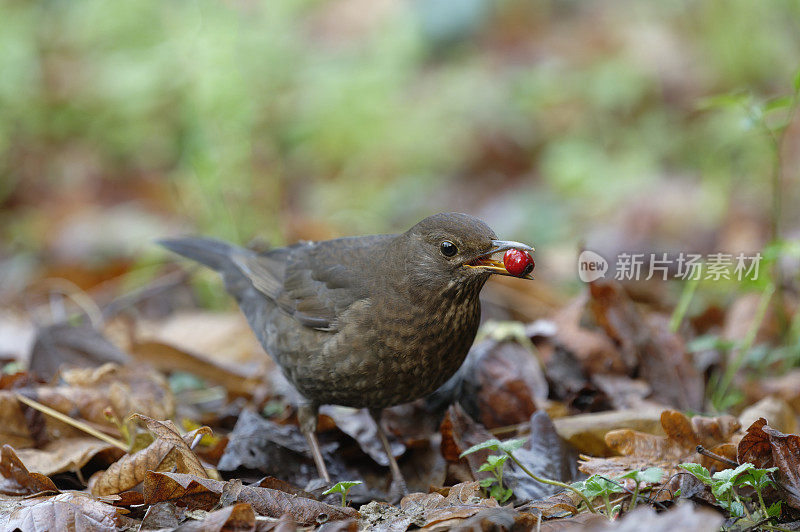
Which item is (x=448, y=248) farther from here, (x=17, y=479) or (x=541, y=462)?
(x=17, y=479)

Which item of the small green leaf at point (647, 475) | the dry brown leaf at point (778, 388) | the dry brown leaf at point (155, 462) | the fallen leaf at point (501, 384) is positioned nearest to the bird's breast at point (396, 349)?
the fallen leaf at point (501, 384)

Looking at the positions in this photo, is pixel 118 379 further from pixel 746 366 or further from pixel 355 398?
pixel 746 366

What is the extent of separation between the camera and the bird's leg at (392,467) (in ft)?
12.5

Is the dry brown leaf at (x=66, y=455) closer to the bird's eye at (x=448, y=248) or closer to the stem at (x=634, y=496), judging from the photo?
the bird's eye at (x=448, y=248)

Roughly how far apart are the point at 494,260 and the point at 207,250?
214 cm

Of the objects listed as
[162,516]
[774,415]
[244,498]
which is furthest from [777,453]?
[162,516]

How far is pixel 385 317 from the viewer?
385 centimetres

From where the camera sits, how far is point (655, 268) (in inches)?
256

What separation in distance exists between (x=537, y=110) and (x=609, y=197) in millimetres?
2718

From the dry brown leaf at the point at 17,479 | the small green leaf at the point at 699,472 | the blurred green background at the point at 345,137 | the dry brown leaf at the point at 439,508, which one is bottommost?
the dry brown leaf at the point at 17,479

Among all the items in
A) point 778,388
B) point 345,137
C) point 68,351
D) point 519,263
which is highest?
point 345,137

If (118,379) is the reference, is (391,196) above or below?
above

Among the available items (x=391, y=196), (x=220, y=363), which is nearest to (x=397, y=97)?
(x=391, y=196)

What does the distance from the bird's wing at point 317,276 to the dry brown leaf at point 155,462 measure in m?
0.95
